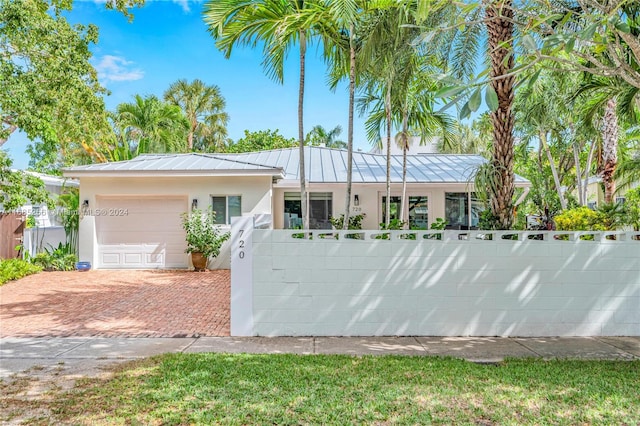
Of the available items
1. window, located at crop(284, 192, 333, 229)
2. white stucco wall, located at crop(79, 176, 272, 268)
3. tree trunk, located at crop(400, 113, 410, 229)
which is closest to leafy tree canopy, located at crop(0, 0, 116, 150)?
white stucco wall, located at crop(79, 176, 272, 268)

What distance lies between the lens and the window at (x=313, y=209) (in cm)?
1546

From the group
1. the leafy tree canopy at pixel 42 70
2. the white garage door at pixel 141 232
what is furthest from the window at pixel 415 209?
the leafy tree canopy at pixel 42 70

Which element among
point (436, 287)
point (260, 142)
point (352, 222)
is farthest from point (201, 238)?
point (260, 142)

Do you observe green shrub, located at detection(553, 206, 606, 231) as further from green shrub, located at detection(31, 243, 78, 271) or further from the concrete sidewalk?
green shrub, located at detection(31, 243, 78, 271)

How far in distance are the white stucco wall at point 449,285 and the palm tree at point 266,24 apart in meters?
1.54

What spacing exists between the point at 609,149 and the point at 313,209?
33.6ft

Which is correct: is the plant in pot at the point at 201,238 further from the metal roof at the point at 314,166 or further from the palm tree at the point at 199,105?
the palm tree at the point at 199,105

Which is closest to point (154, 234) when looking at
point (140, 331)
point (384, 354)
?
point (140, 331)

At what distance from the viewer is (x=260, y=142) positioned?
1358 inches

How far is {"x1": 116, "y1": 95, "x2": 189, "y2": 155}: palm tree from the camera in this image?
2253 cm

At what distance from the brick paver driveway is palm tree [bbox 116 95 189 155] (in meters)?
12.4

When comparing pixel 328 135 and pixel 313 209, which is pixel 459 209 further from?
pixel 328 135

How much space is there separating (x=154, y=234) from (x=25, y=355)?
27.4ft

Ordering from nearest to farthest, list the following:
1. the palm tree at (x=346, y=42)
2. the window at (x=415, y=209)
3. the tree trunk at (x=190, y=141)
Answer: the palm tree at (x=346, y=42) < the window at (x=415, y=209) < the tree trunk at (x=190, y=141)
